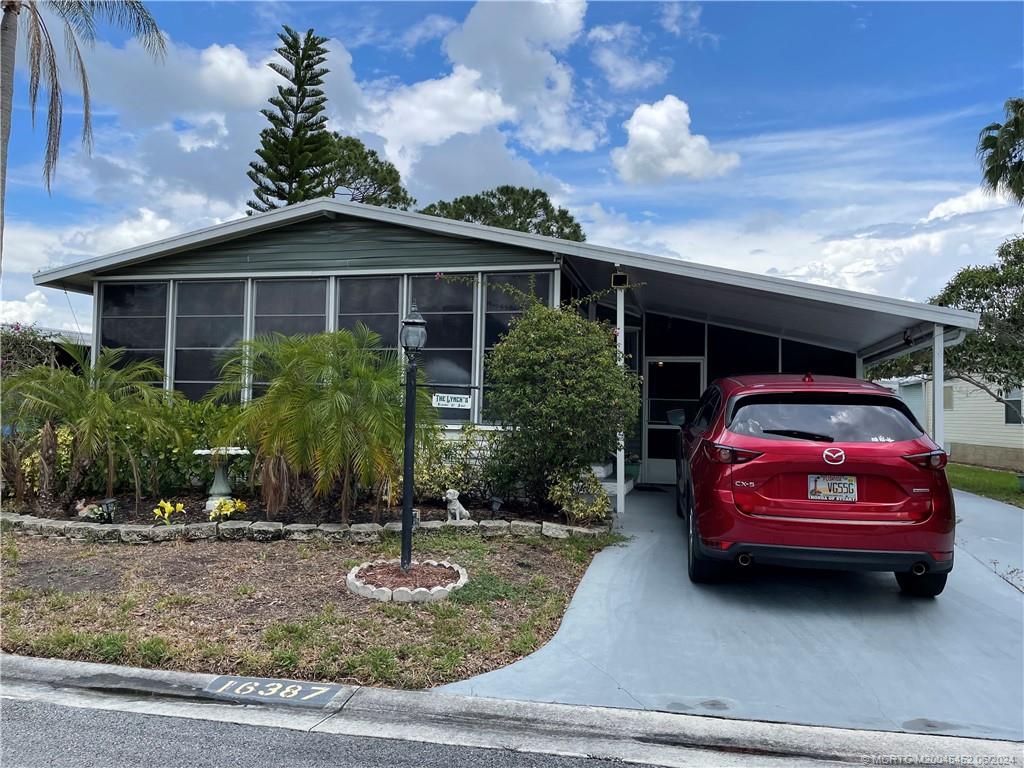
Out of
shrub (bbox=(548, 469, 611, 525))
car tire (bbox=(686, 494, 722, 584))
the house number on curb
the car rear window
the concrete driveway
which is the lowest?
the house number on curb

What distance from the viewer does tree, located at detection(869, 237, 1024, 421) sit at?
1243 cm

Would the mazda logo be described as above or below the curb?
above

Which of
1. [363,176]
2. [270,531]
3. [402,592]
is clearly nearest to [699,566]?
[402,592]

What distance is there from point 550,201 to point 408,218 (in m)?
19.3

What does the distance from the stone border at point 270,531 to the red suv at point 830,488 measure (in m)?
2.14

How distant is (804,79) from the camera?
950 centimetres

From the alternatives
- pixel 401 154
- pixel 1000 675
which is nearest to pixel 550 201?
pixel 401 154

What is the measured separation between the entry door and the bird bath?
20.9 feet

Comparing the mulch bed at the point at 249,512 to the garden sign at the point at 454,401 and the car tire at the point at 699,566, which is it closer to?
the garden sign at the point at 454,401

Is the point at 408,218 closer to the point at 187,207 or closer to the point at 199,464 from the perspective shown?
the point at 199,464

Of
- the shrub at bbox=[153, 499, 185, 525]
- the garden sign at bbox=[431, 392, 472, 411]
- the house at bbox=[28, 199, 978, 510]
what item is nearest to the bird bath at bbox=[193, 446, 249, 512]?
the shrub at bbox=[153, 499, 185, 525]

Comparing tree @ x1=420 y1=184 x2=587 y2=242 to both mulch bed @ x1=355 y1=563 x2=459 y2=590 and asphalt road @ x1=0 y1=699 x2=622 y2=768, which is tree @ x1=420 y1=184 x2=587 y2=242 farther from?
asphalt road @ x1=0 y1=699 x2=622 y2=768

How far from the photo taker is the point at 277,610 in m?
4.48

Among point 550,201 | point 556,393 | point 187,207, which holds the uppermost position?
point 550,201
